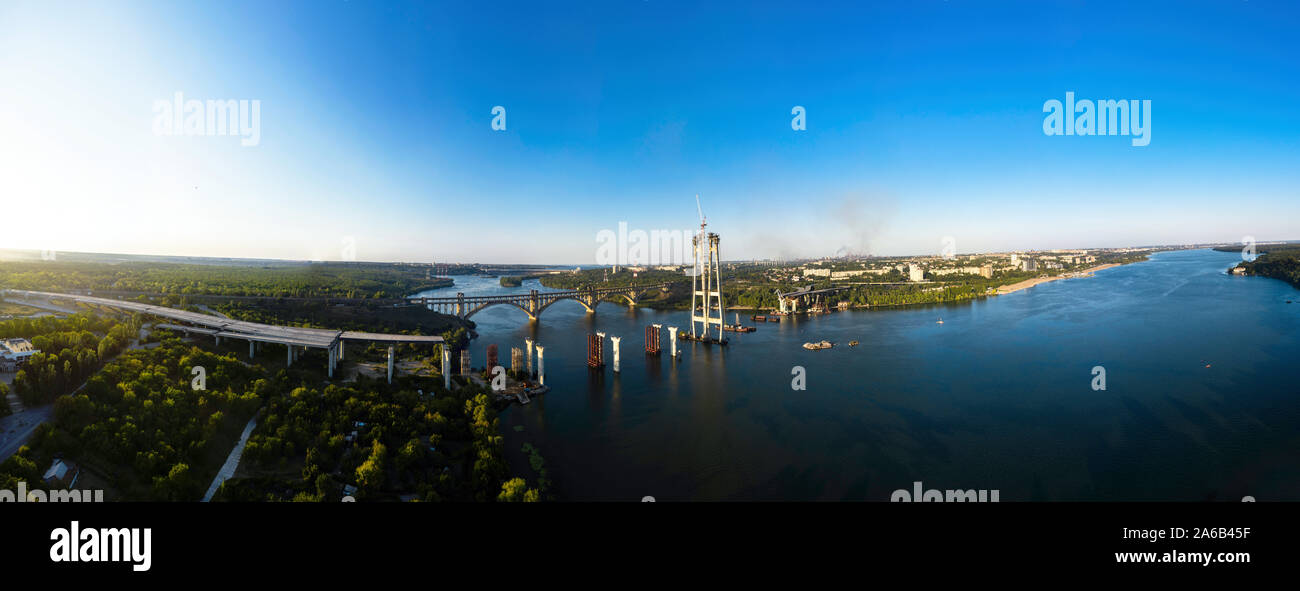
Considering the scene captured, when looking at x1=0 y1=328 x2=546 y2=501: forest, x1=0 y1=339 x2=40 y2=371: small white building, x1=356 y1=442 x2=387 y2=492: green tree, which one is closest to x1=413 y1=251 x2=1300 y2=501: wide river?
x1=0 y1=328 x2=546 y2=501: forest

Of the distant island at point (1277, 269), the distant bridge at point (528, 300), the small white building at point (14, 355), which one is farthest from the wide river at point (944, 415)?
the distant island at point (1277, 269)

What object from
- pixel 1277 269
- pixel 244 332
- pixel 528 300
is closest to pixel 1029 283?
pixel 1277 269

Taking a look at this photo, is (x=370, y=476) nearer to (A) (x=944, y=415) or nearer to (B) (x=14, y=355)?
(B) (x=14, y=355)

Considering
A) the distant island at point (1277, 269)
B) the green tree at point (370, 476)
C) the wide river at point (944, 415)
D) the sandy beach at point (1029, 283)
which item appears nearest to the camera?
the green tree at point (370, 476)

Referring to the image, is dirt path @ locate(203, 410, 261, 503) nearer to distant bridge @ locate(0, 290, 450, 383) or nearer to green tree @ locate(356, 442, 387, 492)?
green tree @ locate(356, 442, 387, 492)

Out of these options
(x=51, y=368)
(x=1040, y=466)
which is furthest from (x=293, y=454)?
(x=1040, y=466)

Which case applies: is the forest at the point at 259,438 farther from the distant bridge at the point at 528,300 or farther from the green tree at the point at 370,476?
the distant bridge at the point at 528,300
